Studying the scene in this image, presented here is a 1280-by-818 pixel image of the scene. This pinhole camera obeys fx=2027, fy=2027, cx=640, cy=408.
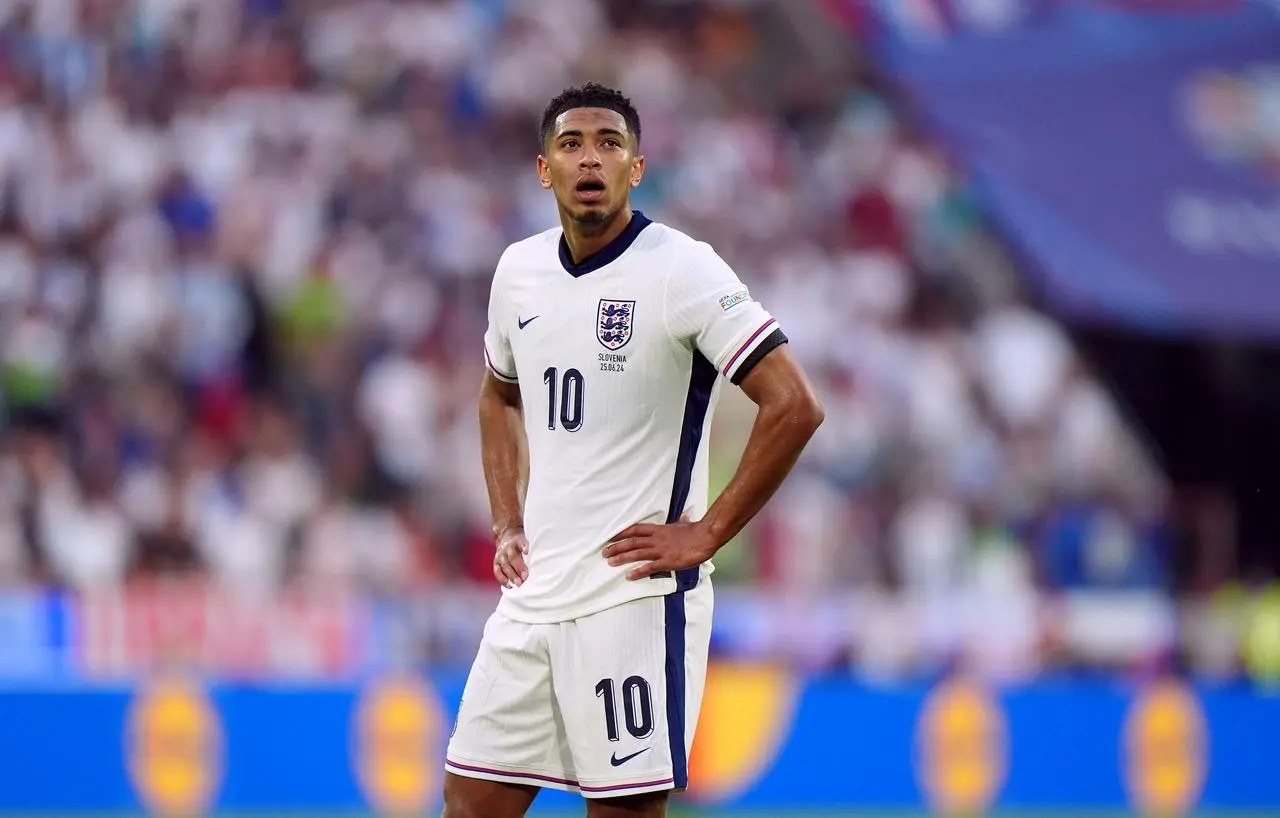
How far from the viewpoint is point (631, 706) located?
181 inches

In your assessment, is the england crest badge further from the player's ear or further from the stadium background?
the stadium background

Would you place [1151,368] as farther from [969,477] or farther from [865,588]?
[865,588]

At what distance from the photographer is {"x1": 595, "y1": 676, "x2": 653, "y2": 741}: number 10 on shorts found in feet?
15.0

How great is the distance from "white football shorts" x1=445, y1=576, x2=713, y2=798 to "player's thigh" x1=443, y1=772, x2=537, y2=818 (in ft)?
0.09

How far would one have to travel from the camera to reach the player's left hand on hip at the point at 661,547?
4566 mm

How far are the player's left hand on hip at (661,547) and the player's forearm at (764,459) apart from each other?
0.11ft

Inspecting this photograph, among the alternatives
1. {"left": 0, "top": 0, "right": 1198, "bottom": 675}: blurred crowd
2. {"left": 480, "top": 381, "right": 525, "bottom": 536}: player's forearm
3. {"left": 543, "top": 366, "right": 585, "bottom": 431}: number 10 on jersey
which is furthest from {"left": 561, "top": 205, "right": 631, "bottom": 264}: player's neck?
{"left": 0, "top": 0, "right": 1198, "bottom": 675}: blurred crowd

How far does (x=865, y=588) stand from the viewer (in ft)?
39.4

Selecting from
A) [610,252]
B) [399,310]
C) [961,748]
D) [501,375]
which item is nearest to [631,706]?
[501,375]

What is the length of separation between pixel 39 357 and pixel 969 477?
585 cm

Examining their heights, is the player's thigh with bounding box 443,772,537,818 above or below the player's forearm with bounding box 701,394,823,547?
below

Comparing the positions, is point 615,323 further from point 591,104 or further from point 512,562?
point 512,562

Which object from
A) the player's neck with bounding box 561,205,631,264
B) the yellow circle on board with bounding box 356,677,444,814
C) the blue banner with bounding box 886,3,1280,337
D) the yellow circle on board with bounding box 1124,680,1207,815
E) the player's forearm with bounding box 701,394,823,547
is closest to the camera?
the player's forearm with bounding box 701,394,823,547

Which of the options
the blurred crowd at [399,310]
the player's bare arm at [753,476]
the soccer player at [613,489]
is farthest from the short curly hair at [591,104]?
the blurred crowd at [399,310]
